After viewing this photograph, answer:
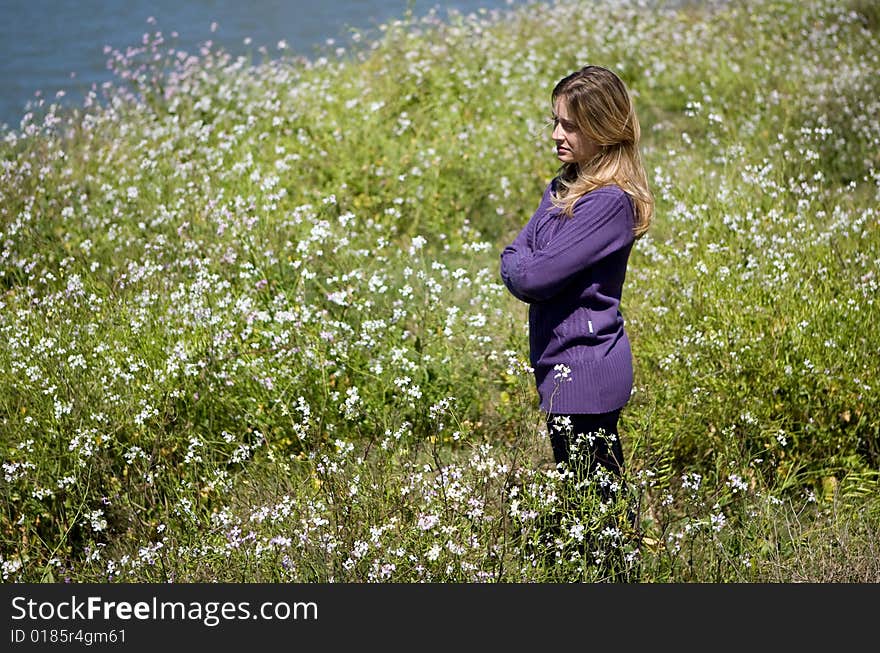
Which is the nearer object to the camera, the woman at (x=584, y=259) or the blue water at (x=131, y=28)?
the woman at (x=584, y=259)

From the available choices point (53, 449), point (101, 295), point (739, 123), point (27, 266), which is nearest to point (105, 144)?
point (27, 266)

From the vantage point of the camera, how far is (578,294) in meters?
3.79

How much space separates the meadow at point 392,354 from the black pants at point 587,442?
104 millimetres

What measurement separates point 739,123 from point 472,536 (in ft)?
19.6

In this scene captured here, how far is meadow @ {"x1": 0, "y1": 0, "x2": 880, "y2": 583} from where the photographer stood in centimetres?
388

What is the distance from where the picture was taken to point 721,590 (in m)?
3.67

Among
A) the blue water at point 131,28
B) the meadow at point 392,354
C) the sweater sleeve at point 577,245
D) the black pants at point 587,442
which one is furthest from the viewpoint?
the blue water at point 131,28

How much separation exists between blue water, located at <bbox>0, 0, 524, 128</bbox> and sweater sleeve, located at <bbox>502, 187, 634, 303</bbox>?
382 inches

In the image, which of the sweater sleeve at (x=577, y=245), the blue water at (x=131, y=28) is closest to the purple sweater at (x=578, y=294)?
the sweater sleeve at (x=577, y=245)

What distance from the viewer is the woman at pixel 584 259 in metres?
3.68

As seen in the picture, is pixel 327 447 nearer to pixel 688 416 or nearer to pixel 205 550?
pixel 205 550

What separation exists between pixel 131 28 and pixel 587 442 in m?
12.4

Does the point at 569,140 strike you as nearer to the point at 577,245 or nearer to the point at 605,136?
the point at 605,136

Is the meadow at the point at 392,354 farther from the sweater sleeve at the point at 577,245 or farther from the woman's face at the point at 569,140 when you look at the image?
the woman's face at the point at 569,140
